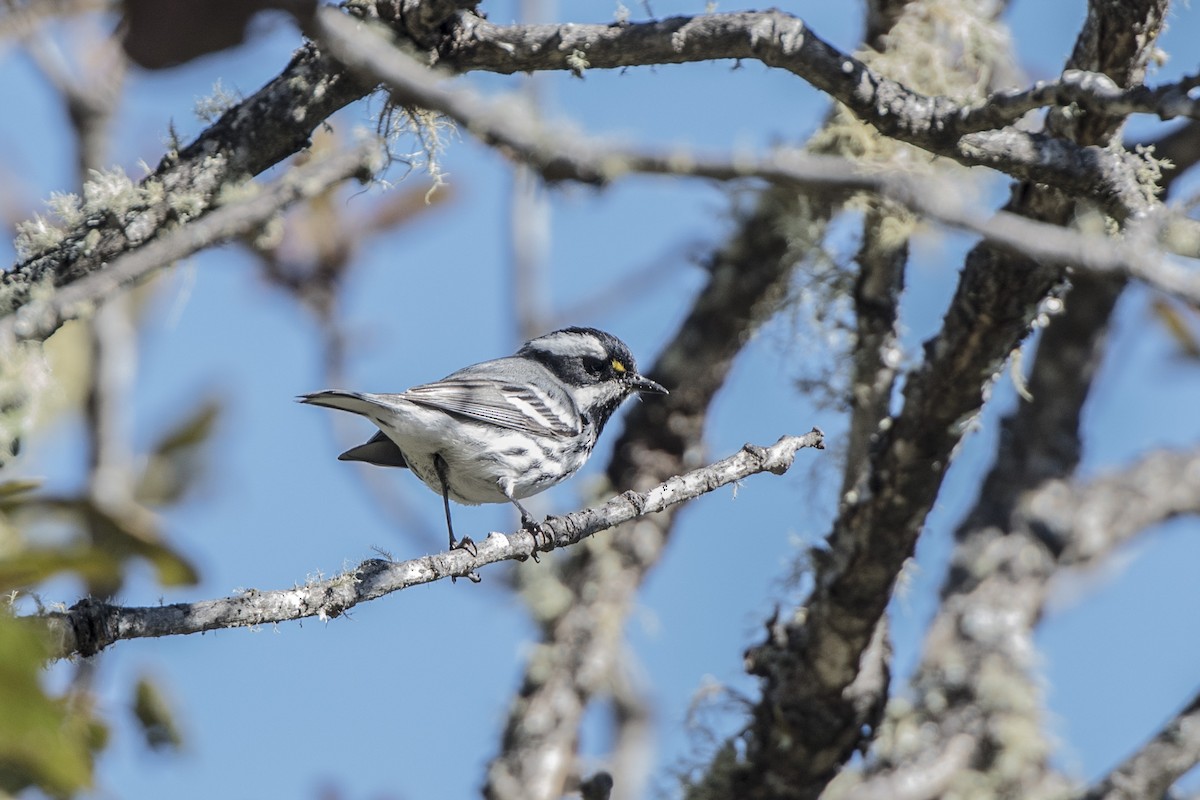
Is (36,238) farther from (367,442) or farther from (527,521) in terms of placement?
(367,442)

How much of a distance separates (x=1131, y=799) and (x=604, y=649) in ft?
6.47

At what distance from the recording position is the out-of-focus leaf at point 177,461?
3.64m

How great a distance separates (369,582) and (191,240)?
98cm

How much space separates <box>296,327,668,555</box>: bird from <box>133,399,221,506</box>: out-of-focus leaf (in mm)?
392

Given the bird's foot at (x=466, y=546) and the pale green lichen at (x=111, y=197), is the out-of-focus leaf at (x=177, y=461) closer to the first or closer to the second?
the bird's foot at (x=466, y=546)

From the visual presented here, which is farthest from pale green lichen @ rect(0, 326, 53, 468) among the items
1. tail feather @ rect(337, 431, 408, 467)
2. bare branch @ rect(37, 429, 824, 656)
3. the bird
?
tail feather @ rect(337, 431, 408, 467)

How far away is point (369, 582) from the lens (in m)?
2.47

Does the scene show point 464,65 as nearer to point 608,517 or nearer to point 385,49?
point 608,517

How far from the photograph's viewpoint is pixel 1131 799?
3613 millimetres

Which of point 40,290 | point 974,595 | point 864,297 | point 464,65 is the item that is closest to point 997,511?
point 974,595

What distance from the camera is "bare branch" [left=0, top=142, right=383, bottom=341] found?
1591 millimetres

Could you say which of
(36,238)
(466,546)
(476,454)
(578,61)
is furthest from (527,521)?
(36,238)

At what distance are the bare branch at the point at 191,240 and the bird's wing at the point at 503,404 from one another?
1.61 m

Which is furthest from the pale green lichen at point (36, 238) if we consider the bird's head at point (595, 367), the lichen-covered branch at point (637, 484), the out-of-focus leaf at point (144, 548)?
the lichen-covered branch at point (637, 484)
